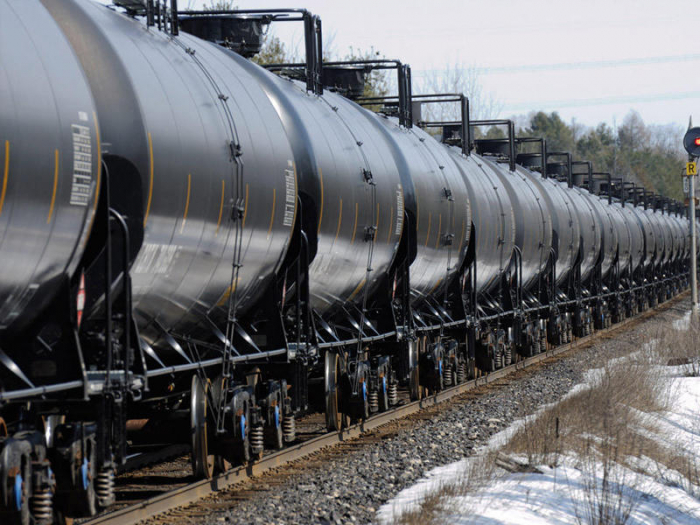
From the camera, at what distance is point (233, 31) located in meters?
13.1

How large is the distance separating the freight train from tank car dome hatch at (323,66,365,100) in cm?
4

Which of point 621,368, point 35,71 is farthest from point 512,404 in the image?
point 35,71

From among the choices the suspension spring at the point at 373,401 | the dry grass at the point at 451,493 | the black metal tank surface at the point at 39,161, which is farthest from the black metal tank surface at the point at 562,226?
the black metal tank surface at the point at 39,161

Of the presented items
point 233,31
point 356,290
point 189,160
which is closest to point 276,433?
point 356,290

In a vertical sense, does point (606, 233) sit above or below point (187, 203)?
below

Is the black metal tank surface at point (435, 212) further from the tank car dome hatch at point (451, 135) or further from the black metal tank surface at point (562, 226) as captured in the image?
the black metal tank surface at point (562, 226)

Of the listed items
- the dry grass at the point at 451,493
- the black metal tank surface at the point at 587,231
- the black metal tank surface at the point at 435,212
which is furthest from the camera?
the black metal tank surface at the point at 587,231

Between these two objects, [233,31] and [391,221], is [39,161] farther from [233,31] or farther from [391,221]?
[391,221]

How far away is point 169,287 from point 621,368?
1323 centimetres

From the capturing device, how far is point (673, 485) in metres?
10.7

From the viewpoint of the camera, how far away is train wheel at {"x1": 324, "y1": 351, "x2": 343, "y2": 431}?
13070 mm

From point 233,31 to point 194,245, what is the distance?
16.7 feet

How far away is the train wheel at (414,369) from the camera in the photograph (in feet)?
52.6

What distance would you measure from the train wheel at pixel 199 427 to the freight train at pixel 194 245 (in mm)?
23
